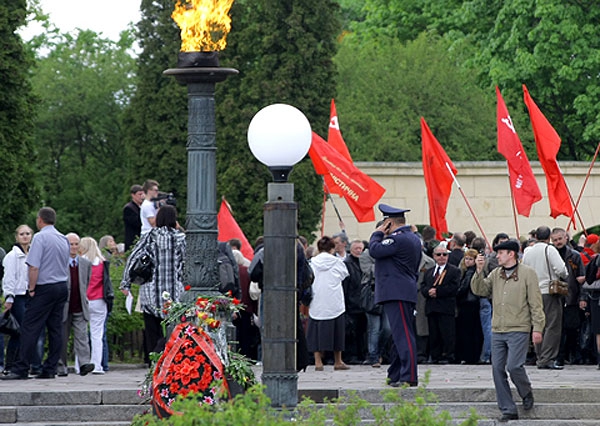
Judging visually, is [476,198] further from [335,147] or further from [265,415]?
[265,415]

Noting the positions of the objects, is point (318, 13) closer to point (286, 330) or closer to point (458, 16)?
point (458, 16)

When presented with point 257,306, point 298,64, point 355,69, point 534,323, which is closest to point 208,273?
point 534,323

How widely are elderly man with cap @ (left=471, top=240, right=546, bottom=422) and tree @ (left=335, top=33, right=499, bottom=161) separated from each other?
2797 centimetres

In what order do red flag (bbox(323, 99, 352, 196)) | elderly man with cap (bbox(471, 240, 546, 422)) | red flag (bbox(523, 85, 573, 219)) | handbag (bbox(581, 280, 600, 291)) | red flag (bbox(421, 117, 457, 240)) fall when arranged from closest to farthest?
1. elderly man with cap (bbox(471, 240, 546, 422))
2. handbag (bbox(581, 280, 600, 291))
3. red flag (bbox(323, 99, 352, 196))
4. red flag (bbox(523, 85, 573, 219))
5. red flag (bbox(421, 117, 457, 240))

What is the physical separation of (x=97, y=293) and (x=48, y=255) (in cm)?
147

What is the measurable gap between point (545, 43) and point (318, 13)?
22.4 ft

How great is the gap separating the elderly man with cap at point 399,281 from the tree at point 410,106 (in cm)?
2693

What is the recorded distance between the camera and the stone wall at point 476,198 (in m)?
36.6

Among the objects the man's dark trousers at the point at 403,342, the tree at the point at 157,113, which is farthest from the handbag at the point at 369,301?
the tree at the point at 157,113

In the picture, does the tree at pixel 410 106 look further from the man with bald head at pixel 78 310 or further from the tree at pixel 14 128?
the man with bald head at pixel 78 310

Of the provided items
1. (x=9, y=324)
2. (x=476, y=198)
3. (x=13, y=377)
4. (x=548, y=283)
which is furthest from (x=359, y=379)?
(x=476, y=198)

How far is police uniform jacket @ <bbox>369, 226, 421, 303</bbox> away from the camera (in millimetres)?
15266

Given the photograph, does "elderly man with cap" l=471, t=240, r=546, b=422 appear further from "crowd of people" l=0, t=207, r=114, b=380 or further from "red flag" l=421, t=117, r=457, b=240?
"red flag" l=421, t=117, r=457, b=240

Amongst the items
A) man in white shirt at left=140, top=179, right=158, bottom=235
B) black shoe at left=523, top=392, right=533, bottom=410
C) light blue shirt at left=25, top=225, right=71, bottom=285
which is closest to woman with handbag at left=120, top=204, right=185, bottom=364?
light blue shirt at left=25, top=225, right=71, bottom=285
